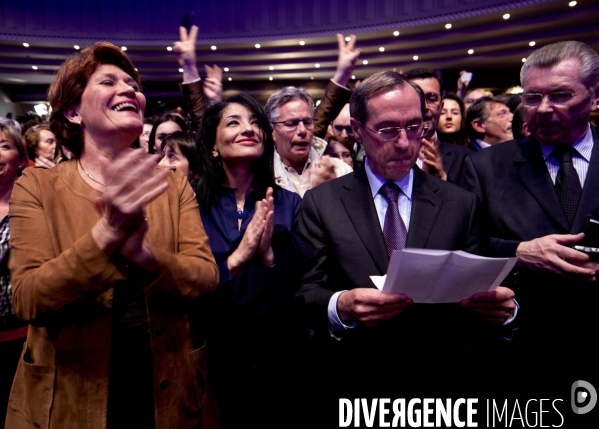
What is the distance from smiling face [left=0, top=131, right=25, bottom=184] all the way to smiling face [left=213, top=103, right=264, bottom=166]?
92cm

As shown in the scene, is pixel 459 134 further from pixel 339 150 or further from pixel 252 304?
pixel 252 304

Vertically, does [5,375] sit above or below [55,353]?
below

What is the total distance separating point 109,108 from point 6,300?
0.94 metres

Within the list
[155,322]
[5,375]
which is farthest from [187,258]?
[5,375]

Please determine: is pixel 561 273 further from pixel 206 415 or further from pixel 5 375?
pixel 5 375

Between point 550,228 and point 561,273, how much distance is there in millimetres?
234

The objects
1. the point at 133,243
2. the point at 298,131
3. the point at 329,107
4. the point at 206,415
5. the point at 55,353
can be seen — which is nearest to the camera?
the point at 133,243

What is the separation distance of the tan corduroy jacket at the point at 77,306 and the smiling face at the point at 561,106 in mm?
1358

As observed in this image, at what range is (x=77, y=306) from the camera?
115 centimetres

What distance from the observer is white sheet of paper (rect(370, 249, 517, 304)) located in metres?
1.06

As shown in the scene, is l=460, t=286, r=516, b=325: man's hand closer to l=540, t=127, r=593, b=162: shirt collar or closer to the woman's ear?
l=540, t=127, r=593, b=162: shirt collar

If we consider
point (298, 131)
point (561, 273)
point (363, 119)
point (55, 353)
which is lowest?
point (55, 353)

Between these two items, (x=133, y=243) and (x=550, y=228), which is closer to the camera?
(x=133, y=243)

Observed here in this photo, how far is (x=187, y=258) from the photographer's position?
48.1 inches
